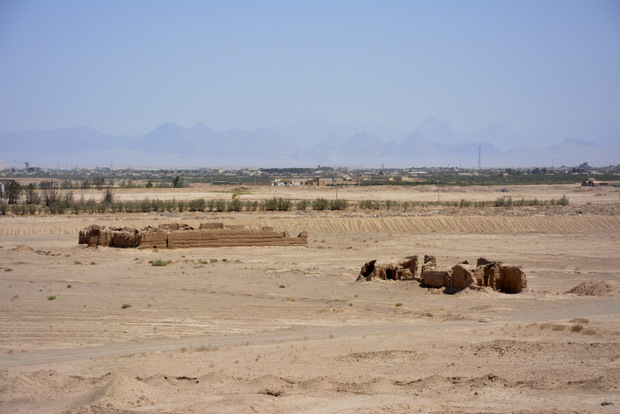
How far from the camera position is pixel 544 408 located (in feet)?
30.2

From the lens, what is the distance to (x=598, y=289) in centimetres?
1891

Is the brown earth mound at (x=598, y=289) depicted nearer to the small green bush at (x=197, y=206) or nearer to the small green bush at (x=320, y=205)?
the small green bush at (x=320, y=205)

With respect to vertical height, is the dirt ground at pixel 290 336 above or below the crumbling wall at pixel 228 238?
below

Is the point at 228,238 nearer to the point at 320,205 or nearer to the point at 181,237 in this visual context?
the point at 181,237

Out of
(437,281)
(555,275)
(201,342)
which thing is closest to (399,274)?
(437,281)

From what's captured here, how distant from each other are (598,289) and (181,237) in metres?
17.9

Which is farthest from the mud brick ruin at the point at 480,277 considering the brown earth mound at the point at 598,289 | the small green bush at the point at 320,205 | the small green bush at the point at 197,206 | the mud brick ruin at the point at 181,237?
the small green bush at the point at 197,206

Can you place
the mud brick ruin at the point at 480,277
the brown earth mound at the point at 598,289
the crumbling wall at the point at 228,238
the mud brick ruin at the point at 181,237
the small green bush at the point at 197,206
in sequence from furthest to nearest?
the small green bush at the point at 197,206, the crumbling wall at the point at 228,238, the mud brick ruin at the point at 181,237, the mud brick ruin at the point at 480,277, the brown earth mound at the point at 598,289

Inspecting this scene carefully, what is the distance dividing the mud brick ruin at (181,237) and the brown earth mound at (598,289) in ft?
48.2

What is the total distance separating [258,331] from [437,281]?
24.4 ft

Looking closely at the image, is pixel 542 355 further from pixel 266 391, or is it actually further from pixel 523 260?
pixel 523 260

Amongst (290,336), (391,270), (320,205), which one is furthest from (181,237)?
(320,205)

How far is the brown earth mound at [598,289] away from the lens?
18.7 m

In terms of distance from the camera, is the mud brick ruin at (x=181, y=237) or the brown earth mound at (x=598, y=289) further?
the mud brick ruin at (x=181, y=237)
